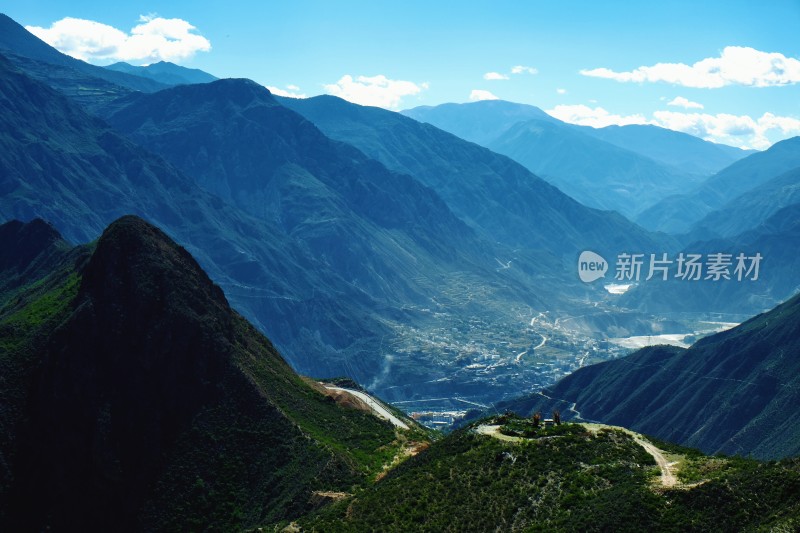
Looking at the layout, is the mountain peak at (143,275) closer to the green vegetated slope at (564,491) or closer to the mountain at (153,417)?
the mountain at (153,417)

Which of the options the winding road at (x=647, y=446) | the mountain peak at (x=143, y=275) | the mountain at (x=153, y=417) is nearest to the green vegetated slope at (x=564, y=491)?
the winding road at (x=647, y=446)

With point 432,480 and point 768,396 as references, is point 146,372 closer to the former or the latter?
point 432,480

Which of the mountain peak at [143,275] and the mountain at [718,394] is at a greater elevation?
the mountain peak at [143,275]

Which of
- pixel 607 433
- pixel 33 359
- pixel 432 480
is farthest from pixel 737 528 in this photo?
pixel 33 359

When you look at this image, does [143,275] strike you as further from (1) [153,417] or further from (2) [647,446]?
(2) [647,446]

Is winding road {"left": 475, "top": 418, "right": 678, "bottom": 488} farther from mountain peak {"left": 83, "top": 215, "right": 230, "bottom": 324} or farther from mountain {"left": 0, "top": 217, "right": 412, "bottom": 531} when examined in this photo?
mountain peak {"left": 83, "top": 215, "right": 230, "bottom": 324}

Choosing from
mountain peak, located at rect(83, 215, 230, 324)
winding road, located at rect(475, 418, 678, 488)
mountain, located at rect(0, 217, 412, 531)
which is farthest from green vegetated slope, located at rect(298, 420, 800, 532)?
mountain peak, located at rect(83, 215, 230, 324)
